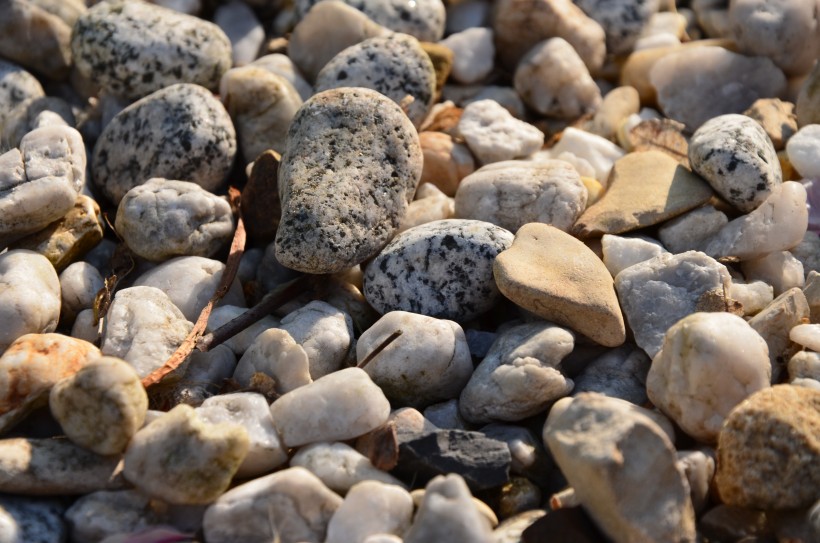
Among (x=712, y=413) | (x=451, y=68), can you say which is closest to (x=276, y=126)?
(x=451, y=68)

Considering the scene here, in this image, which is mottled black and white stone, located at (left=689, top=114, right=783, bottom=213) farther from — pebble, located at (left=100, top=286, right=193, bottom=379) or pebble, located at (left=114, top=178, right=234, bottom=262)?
pebble, located at (left=100, top=286, right=193, bottom=379)

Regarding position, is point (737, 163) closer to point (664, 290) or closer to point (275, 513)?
point (664, 290)

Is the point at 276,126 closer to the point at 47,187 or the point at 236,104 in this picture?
the point at 236,104

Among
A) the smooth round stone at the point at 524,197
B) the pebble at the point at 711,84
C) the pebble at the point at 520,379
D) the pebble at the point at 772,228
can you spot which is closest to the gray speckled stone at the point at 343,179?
the smooth round stone at the point at 524,197

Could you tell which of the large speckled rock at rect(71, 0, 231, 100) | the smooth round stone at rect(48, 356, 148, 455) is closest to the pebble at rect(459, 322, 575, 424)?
the smooth round stone at rect(48, 356, 148, 455)

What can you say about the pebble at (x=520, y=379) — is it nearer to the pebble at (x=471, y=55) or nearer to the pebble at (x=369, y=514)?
the pebble at (x=369, y=514)
